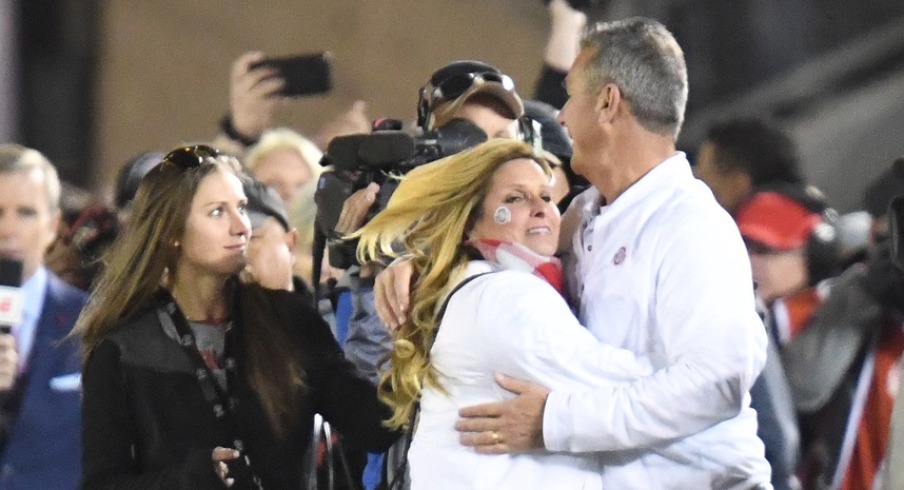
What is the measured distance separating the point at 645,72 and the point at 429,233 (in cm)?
46

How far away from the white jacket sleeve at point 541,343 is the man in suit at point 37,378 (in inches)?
50.1

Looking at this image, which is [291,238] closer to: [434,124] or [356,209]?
[434,124]

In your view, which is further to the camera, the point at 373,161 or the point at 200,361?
the point at 373,161

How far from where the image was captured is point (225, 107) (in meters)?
8.62

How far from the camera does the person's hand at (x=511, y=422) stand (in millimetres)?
2861

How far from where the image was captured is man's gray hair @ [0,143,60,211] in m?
4.23

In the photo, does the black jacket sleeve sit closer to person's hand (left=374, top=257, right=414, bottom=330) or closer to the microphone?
person's hand (left=374, top=257, right=414, bottom=330)

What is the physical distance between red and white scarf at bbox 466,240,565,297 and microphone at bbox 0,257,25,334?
116 centimetres

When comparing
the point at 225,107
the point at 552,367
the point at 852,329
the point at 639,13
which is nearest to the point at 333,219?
the point at 552,367

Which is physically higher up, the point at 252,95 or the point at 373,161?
the point at 373,161

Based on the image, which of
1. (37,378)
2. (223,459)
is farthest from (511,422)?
(37,378)

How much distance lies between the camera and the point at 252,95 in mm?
5137

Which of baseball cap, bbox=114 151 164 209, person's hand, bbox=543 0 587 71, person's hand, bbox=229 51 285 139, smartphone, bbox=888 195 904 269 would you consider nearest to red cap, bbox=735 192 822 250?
person's hand, bbox=543 0 587 71

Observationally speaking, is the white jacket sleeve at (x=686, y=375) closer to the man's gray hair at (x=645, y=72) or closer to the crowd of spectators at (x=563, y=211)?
the crowd of spectators at (x=563, y=211)
